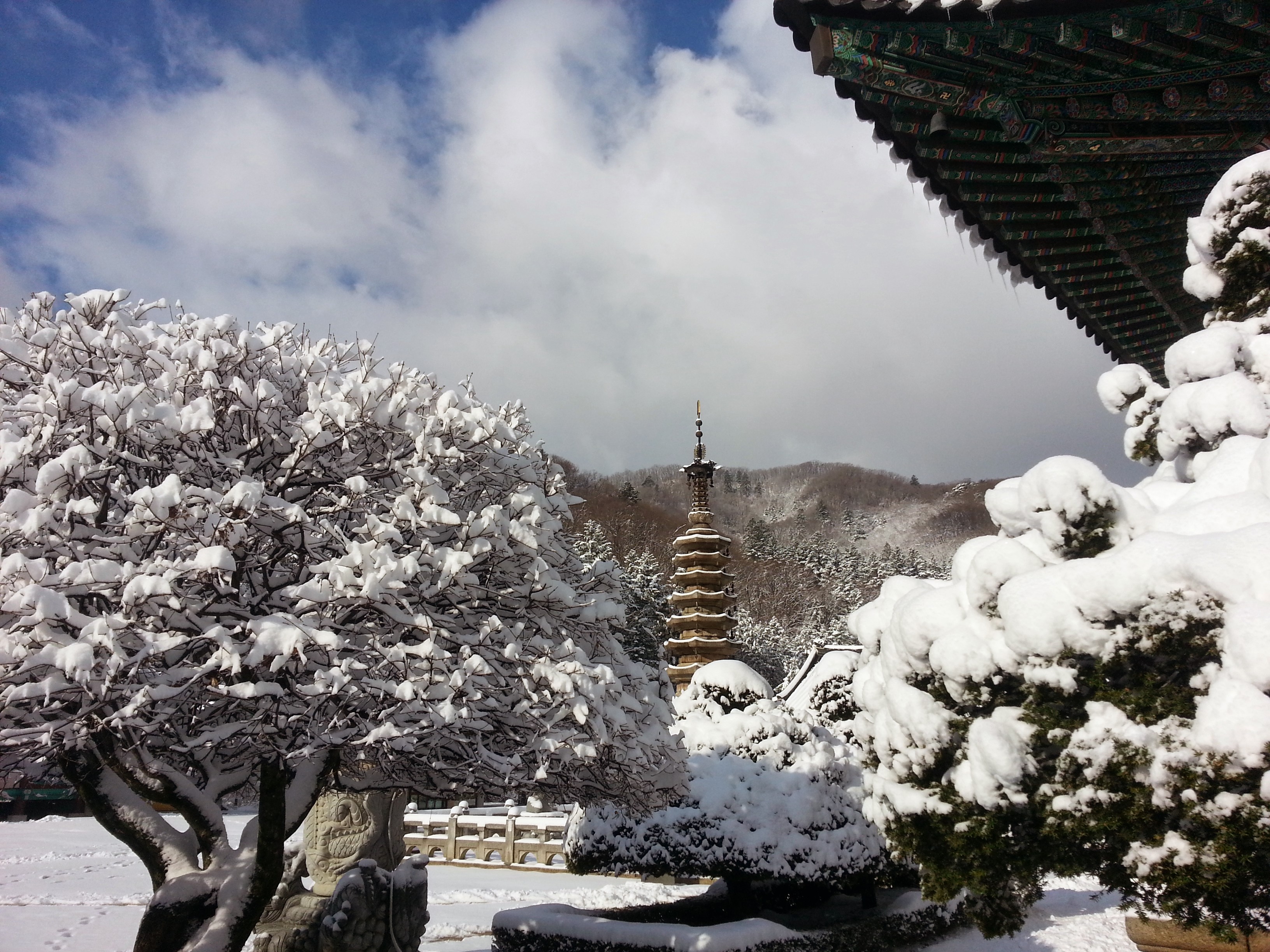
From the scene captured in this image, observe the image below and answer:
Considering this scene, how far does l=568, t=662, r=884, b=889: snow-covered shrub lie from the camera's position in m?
12.2

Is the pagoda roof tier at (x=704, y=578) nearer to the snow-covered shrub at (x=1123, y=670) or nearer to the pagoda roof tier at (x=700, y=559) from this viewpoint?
the pagoda roof tier at (x=700, y=559)

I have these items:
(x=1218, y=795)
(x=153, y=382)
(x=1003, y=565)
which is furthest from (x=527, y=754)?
(x=1218, y=795)

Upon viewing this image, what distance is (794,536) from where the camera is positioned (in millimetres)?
92688

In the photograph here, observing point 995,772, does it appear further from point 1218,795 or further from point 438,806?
point 438,806

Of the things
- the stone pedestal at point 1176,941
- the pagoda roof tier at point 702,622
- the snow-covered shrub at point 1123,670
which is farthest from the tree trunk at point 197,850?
the pagoda roof tier at point 702,622

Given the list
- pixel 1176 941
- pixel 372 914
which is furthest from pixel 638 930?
pixel 1176 941

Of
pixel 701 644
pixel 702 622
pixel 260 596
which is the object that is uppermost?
pixel 702 622

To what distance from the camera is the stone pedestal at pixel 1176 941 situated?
31.5 feet

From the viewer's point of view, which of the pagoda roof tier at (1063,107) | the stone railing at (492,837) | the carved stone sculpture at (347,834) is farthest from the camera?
the stone railing at (492,837)

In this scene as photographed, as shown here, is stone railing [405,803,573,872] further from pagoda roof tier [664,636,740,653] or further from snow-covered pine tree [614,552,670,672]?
snow-covered pine tree [614,552,670,672]

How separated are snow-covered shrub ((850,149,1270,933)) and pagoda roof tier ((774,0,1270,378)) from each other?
2.68 ft

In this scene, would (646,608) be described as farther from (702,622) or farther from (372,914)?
(372,914)

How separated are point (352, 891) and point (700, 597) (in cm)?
2231

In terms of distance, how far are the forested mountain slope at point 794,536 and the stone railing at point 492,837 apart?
10358 mm
